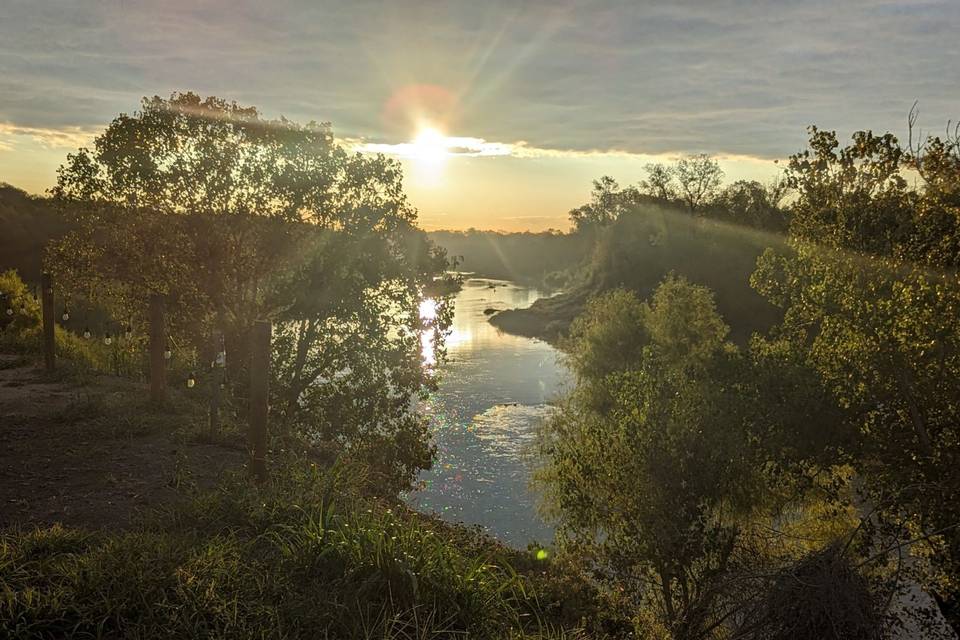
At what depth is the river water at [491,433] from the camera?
104 feet

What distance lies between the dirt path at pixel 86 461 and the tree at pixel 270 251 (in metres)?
5.79

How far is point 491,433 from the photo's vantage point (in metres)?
42.8

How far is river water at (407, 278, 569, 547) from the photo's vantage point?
31.6 meters

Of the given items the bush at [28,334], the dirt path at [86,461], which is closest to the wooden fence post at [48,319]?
the bush at [28,334]

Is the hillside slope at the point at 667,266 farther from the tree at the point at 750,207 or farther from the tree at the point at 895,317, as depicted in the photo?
the tree at the point at 895,317

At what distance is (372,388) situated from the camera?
20625 mm

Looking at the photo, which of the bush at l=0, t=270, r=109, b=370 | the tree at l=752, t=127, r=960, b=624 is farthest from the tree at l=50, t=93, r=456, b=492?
the tree at l=752, t=127, r=960, b=624

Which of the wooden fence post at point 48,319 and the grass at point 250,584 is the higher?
the wooden fence post at point 48,319

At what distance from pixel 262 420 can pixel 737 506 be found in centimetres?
1497

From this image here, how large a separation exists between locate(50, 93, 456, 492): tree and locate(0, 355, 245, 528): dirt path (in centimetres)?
579

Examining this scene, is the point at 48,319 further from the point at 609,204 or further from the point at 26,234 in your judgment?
the point at 609,204

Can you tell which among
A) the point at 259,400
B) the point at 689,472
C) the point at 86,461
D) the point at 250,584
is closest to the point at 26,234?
the point at 86,461

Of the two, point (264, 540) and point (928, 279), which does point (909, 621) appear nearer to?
point (928, 279)

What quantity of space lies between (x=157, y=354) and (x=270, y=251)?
6.85 meters
